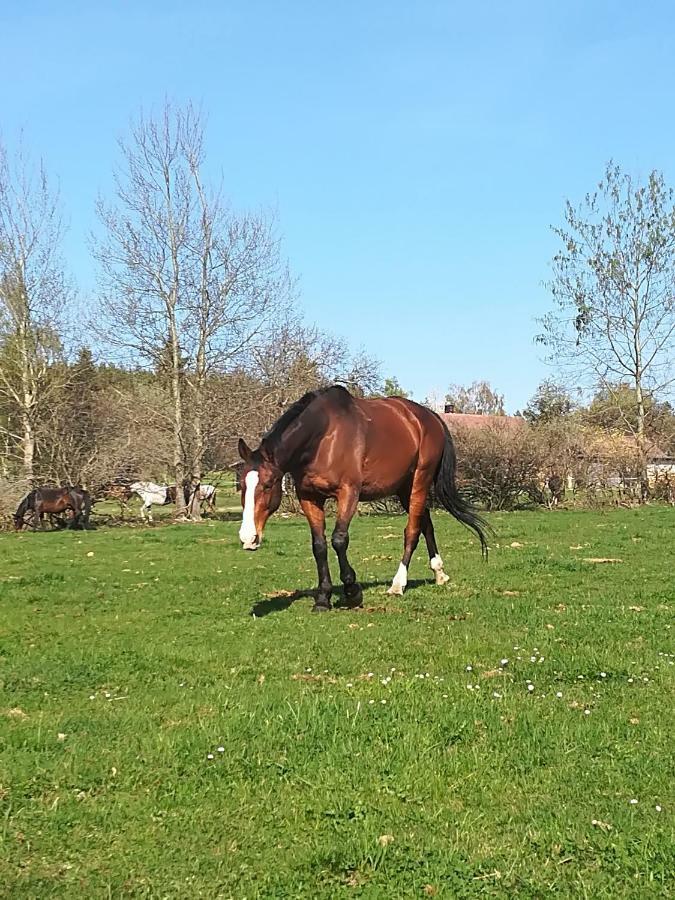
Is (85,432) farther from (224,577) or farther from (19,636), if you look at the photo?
(19,636)

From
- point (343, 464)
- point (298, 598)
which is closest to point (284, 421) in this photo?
point (343, 464)

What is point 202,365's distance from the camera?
30.6 m

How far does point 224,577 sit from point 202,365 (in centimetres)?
1975

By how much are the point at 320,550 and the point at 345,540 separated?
1.03ft

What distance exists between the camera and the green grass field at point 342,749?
3199mm

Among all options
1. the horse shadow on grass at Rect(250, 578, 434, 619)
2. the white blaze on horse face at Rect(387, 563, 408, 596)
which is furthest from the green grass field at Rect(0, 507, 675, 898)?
the white blaze on horse face at Rect(387, 563, 408, 596)

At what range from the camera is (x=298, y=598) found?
9812 mm

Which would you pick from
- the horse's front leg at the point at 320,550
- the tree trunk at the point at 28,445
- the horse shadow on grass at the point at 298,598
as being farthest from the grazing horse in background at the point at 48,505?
the horse's front leg at the point at 320,550

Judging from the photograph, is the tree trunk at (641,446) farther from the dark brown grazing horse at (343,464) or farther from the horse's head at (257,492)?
the horse's head at (257,492)

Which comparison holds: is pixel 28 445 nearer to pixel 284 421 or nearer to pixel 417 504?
pixel 417 504

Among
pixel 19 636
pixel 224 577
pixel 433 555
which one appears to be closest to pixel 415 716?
pixel 19 636

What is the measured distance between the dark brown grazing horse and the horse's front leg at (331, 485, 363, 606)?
0.04 ft

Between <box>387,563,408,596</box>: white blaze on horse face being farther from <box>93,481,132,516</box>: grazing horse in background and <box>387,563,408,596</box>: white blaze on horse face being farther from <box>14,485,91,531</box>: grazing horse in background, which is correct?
<box>93,481,132,516</box>: grazing horse in background

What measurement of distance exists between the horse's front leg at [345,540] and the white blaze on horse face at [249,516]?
4.15 feet
